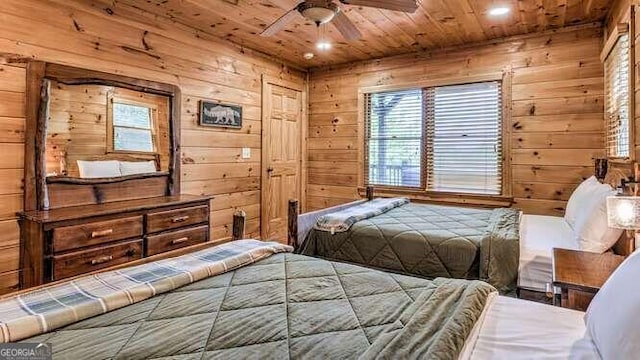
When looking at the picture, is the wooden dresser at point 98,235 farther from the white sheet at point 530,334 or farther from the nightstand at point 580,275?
the nightstand at point 580,275

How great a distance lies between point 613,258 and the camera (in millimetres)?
1896

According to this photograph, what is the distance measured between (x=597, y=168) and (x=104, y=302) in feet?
12.5

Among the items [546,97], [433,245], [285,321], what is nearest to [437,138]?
[546,97]

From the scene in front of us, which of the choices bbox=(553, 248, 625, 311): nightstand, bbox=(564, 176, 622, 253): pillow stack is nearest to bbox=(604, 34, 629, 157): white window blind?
bbox=(564, 176, 622, 253): pillow stack

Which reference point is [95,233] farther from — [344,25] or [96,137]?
[344,25]

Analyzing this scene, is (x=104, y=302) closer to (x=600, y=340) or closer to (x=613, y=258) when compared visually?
(x=600, y=340)

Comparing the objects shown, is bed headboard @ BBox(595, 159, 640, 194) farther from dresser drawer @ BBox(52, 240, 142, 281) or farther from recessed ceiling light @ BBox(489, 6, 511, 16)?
dresser drawer @ BBox(52, 240, 142, 281)

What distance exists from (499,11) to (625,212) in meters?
2.36

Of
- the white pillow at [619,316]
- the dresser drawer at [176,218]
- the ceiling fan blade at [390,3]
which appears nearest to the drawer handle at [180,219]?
the dresser drawer at [176,218]

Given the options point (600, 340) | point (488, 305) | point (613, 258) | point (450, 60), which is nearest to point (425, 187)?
point (450, 60)

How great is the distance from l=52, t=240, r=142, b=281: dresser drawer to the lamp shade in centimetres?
292

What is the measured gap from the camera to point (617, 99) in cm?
293

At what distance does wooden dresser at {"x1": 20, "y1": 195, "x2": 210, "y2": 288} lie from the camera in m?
2.34

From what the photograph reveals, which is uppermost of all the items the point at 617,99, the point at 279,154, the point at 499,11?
the point at 499,11
